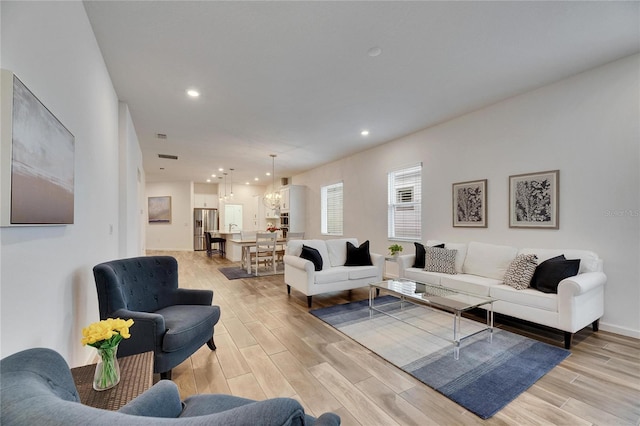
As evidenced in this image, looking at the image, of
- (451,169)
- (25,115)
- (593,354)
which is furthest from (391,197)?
(25,115)

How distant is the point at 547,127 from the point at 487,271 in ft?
6.52

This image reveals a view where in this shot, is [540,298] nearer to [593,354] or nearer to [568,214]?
[593,354]

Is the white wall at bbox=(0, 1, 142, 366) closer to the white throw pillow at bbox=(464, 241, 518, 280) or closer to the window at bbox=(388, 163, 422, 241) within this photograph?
the white throw pillow at bbox=(464, 241, 518, 280)

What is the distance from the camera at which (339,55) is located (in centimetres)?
276

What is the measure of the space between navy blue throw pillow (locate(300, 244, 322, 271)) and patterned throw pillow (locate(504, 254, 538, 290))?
2.42 metres


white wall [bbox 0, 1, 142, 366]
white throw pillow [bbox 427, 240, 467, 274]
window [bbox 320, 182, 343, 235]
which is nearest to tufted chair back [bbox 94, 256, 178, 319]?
white wall [bbox 0, 1, 142, 366]

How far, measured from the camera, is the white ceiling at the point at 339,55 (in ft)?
7.22

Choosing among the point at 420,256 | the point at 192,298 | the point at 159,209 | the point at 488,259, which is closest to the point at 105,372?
the point at 192,298

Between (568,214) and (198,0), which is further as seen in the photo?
(568,214)

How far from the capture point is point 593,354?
257 centimetres

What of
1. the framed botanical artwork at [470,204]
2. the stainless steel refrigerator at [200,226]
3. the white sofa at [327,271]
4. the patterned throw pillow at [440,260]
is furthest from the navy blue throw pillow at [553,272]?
the stainless steel refrigerator at [200,226]

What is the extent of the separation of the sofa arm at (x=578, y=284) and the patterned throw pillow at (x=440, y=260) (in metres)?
1.31

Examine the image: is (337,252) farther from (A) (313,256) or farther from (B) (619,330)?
(B) (619,330)

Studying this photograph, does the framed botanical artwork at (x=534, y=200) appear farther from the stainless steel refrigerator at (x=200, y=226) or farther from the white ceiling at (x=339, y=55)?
the stainless steel refrigerator at (x=200, y=226)
